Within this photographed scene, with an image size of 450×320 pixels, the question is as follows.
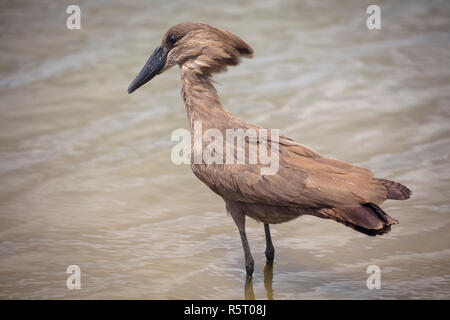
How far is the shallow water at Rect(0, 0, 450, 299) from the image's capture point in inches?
228

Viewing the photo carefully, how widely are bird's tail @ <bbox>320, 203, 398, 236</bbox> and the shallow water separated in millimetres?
779

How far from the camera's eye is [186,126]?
881 cm

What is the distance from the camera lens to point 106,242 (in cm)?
634

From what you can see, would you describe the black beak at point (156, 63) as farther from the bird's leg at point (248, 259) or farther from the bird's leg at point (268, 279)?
the bird's leg at point (268, 279)

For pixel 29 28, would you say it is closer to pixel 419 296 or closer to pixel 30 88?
pixel 30 88

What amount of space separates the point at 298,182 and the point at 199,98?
110 cm

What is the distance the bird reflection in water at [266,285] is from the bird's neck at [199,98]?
127 cm

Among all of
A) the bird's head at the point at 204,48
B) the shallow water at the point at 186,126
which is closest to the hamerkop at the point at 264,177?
the bird's head at the point at 204,48

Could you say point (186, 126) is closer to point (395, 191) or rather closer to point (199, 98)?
point (199, 98)

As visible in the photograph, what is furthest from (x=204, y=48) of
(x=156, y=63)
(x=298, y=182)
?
(x=298, y=182)

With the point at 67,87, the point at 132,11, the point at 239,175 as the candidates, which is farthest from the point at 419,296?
the point at 132,11

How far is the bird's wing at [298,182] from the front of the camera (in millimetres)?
5004

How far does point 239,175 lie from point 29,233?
7.47 ft

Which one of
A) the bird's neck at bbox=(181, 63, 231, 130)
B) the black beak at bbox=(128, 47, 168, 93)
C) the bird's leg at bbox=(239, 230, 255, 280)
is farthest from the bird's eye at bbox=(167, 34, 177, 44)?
the bird's leg at bbox=(239, 230, 255, 280)
